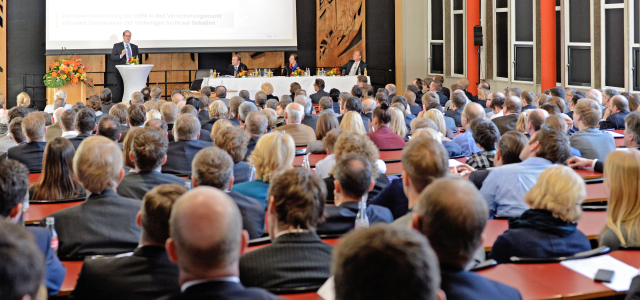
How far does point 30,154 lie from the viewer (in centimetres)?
516

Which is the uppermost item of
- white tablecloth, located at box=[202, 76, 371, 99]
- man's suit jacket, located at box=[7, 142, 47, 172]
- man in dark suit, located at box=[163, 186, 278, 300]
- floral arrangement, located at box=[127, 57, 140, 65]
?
floral arrangement, located at box=[127, 57, 140, 65]

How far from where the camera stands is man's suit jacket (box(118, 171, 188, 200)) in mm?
3680

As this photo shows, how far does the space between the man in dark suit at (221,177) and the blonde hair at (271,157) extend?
45cm

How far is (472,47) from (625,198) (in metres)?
11.3

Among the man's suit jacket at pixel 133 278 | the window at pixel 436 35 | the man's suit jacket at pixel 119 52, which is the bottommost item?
the man's suit jacket at pixel 133 278

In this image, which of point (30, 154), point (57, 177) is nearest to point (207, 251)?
point (57, 177)

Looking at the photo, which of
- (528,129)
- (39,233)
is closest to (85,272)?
(39,233)

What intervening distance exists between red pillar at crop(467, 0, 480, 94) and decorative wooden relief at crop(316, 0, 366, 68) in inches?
117

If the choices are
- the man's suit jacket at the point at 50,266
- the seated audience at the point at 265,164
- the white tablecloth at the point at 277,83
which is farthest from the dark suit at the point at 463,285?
the white tablecloth at the point at 277,83

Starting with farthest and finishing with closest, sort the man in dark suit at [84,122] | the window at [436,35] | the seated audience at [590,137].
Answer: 1. the window at [436,35]
2. the man in dark suit at [84,122]
3. the seated audience at [590,137]

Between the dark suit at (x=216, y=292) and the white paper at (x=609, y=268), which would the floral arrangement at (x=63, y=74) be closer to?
the white paper at (x=609, y=268)

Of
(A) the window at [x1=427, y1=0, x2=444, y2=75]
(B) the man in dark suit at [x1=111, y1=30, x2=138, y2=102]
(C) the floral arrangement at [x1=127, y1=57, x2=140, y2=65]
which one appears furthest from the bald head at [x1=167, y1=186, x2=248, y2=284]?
(A) the window at [x1=427, y1=0, x2=444, y2=75]

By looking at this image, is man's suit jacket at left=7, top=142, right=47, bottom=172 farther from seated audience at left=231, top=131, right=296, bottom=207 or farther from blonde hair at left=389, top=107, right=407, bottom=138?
blonde hair at left=389, top=107, right=407, bottom=138

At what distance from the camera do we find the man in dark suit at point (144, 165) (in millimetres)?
3684
